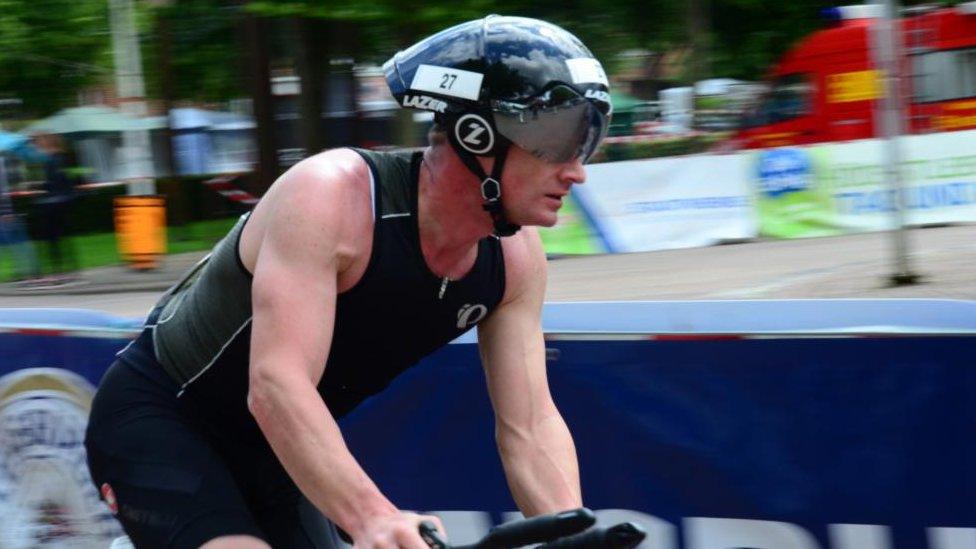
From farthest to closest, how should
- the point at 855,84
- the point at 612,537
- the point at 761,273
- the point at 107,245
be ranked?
the point at 107,245 → the point at 855,84 → the point at 761,273 → the point at 612,537

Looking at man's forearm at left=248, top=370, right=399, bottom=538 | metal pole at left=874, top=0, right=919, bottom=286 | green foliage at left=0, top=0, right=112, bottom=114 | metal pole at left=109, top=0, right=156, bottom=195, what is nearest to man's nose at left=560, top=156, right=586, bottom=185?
man's forearm at left=248, top=370, right=399, bottom=538

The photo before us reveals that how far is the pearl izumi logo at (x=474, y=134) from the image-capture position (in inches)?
94.7

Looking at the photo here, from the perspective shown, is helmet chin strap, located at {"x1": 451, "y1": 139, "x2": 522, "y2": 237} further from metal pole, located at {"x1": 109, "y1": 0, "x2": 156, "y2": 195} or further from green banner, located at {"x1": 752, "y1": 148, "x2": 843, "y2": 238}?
metal pole, located at {"x1": 109, "y1": 0, "x2": 156, "y2": 195}

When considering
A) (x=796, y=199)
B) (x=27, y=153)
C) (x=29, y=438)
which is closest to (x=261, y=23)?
(x=27, y=153)

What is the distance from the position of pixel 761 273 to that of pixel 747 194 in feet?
12.1

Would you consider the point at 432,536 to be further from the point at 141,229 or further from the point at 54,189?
the point at 141,229

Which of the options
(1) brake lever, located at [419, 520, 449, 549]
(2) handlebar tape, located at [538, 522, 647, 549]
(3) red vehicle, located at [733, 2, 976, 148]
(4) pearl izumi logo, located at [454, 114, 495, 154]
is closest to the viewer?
(2) handlebar tape, located at [538, 522, 647, 549]

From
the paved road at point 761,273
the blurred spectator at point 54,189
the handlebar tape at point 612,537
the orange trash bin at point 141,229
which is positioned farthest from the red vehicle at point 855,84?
the handlebar tape at point 612,537

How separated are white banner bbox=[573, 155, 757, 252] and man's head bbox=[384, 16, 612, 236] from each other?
1553 cm

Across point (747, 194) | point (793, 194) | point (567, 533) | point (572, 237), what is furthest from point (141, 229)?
point (567, 533)

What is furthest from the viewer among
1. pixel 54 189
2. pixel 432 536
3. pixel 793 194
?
pixel 793 194

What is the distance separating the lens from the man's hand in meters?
2.18

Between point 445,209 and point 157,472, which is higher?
point 445,209

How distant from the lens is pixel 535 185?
2438 mm
